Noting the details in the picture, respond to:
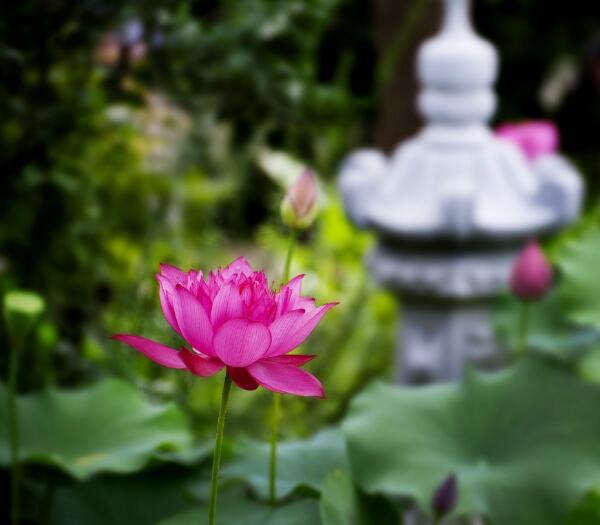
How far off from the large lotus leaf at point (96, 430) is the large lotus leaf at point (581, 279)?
506 mm

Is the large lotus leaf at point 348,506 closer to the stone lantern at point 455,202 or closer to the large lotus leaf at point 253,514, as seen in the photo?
the large lotus leaf at point 253,514

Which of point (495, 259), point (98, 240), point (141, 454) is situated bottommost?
point (98, 240)

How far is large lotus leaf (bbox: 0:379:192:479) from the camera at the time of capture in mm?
1030

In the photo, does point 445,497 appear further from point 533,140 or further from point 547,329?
point 533,140

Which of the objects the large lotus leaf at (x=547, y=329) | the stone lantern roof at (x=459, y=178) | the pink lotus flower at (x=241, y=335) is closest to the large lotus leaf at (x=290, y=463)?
the pink lotus flower at (x=241, y=335)

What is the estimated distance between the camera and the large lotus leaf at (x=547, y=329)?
1442 millimetres

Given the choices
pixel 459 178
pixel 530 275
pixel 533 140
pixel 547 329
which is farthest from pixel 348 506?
pixel 533 140

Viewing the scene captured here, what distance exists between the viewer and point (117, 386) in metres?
1.20

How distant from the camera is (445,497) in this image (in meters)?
0.85

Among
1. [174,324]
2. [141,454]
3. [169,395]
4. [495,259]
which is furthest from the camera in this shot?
[495,259]

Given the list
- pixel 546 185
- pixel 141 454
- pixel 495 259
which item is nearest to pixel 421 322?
pixel 495 259

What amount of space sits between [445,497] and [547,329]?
762 mm

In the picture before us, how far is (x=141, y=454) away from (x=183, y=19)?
614 mm

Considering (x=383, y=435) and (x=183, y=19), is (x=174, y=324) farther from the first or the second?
(x=183, y=19)
